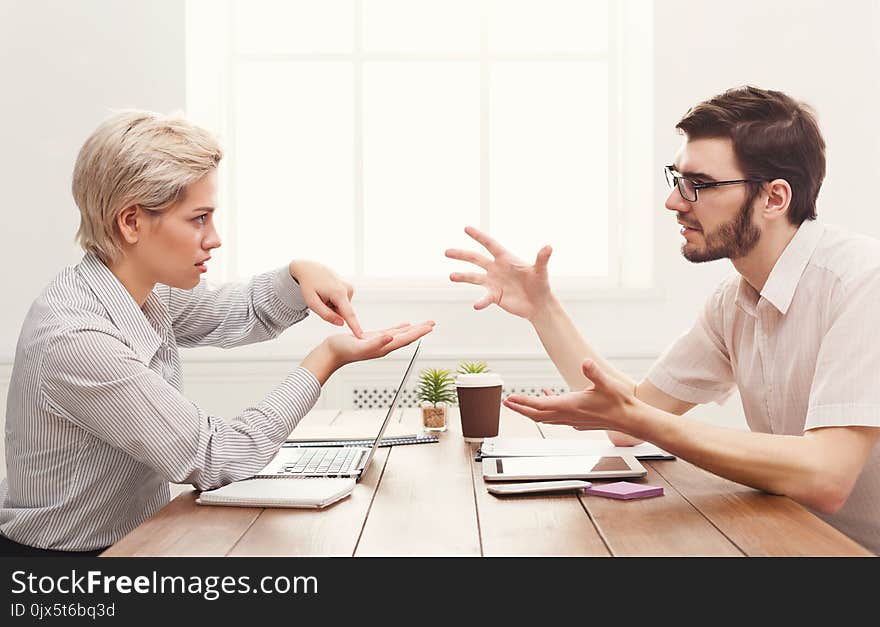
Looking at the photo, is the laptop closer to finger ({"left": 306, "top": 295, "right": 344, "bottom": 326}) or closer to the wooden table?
the wooden table

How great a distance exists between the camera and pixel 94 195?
1.64 m

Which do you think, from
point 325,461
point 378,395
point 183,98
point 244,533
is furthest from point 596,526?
point 183,98

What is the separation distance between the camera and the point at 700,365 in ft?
6.75

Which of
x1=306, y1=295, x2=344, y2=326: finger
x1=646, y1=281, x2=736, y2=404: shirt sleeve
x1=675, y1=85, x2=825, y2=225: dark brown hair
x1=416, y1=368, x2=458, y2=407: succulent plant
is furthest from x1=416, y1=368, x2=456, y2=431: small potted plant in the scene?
x1=675, y1=85, x2=825, y2=225: dark brown hair

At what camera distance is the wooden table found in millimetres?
1162

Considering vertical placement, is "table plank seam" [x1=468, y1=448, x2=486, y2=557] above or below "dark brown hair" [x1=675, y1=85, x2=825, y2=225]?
below

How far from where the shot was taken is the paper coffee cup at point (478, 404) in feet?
6.64

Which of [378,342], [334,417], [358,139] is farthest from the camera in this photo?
[358,139]

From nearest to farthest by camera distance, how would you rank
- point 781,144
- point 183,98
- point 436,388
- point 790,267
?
point 790,267
point 781,144
point 436,388
point 183,98

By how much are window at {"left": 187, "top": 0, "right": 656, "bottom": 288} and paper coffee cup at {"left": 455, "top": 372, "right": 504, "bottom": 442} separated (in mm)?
2091

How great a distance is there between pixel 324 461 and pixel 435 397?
49 cm

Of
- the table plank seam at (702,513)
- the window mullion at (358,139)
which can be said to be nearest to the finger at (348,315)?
the table plank seam at (702,513)

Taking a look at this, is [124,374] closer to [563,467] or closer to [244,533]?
[244,533]
